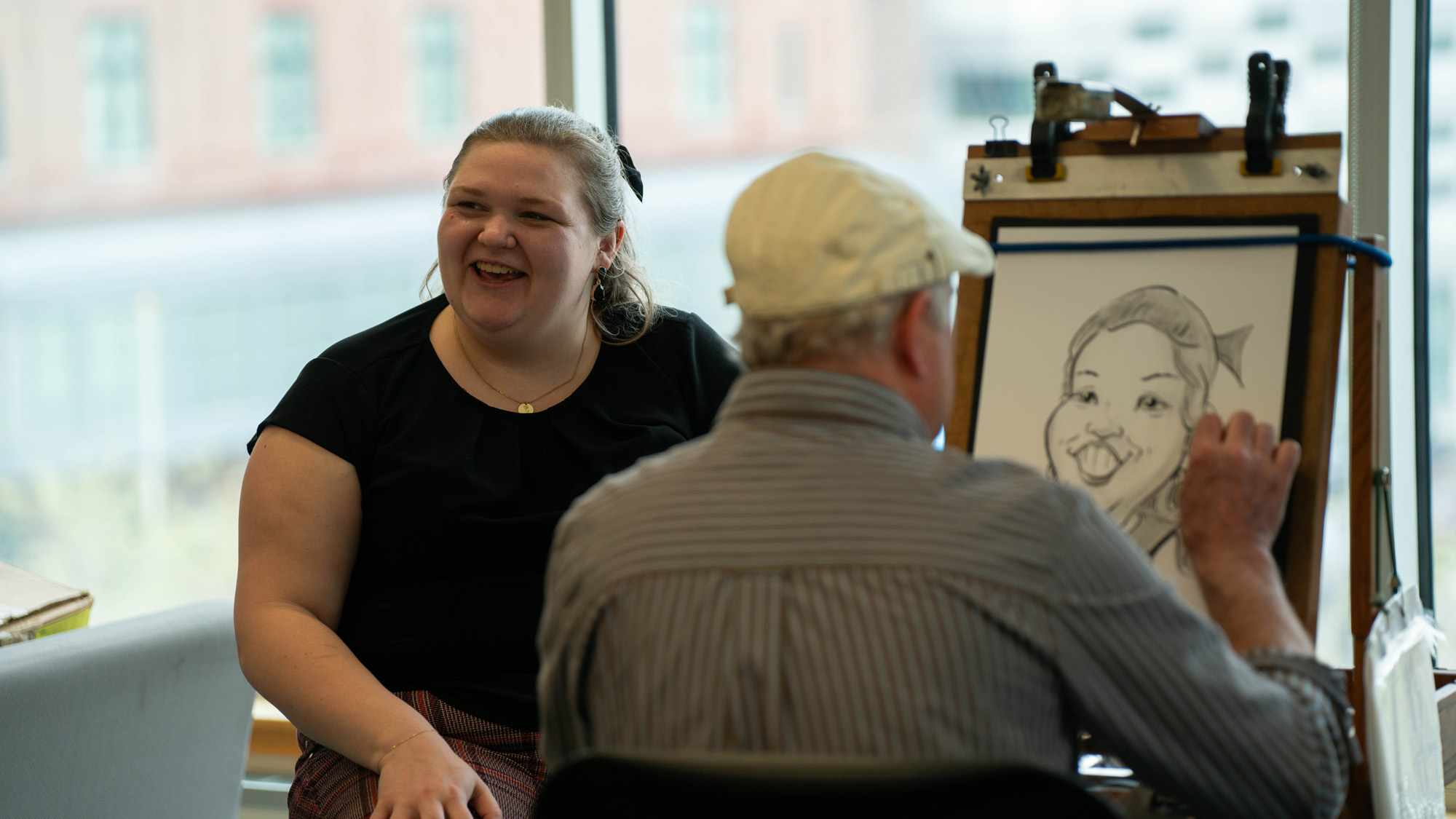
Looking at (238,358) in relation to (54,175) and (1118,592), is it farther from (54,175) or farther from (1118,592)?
(1118,592)

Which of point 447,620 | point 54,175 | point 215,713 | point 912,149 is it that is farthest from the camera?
point 54,175

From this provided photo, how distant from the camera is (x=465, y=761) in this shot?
1.56m

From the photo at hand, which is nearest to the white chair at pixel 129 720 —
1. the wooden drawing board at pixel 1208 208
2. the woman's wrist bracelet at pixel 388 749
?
the woman's wrist bracelet at pixel 388 749

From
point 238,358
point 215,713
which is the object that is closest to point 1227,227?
point 215,713

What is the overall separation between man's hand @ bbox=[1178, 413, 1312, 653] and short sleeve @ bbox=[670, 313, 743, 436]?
767 mm

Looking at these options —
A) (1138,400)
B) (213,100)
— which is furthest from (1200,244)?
(213,100)

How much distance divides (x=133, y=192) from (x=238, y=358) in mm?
655

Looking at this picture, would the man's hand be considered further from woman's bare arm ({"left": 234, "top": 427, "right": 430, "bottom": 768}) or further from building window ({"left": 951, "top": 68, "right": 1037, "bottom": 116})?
building window ({"left": 951, "top": 68, "right": 1037, "bottom": 116})

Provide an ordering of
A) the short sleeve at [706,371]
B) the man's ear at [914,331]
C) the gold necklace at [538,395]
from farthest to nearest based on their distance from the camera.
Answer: the short sleeve at [706,371], the gold necklace at [538,395], the man's ear at [914,331]

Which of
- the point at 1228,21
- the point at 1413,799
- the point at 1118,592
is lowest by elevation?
the point at 1413,799

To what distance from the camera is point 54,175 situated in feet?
11.4

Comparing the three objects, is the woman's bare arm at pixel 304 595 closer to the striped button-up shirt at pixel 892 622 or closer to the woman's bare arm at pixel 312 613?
the woman's bare arm at pixel 312 613

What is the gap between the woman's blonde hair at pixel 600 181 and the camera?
169cm

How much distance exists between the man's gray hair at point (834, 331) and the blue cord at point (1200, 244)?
1.56ft
